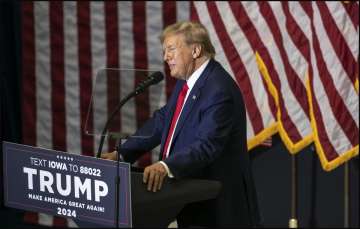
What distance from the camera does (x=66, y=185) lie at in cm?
317

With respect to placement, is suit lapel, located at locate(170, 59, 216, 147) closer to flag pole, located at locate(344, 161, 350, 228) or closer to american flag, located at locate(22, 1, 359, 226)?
american flag, located at locate(22, 1, 359, 226)

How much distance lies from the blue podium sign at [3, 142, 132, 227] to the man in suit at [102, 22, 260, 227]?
0.45 metres

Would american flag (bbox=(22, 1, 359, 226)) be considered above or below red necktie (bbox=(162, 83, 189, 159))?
above

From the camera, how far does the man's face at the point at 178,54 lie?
366cm

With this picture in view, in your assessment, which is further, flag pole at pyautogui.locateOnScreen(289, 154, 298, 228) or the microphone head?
flag pole at pyautogui.locateOnScreen(289, 154, 298, 228)

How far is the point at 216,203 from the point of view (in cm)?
371

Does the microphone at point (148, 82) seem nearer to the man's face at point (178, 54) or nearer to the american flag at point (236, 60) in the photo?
the man's face at point (178, 54)

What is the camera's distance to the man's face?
3664mm

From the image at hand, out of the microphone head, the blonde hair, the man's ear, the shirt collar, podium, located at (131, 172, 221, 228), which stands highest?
the blonde hair

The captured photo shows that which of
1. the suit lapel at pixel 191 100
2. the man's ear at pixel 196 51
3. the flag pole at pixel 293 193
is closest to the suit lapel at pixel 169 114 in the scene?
the suit lapel at pixel 191 100

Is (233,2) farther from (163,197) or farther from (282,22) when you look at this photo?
(163,197)

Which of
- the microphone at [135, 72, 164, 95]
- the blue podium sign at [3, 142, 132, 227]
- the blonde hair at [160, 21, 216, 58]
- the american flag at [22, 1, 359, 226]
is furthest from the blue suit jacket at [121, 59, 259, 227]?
the american flag at [22, 1, 359, 226]

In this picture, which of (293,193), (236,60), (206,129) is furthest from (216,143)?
(293,193)

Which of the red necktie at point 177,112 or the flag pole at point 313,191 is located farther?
the flag pole at point 313,191
